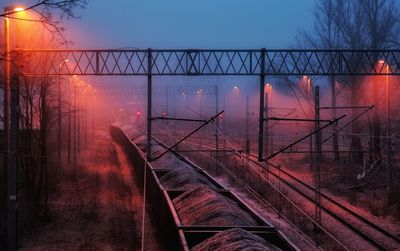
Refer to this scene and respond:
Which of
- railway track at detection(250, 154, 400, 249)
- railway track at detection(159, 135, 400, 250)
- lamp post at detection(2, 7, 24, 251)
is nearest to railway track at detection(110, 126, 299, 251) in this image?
lamp post at detection(2, 7, 24, 251)

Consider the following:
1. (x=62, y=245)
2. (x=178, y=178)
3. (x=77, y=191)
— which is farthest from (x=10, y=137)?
(x=77, y=191)

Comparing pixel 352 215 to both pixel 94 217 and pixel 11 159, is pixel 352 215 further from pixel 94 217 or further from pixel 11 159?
pixel 11 159

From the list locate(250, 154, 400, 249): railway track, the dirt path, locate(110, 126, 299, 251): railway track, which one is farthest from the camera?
locate(250, 154, 400, 249): railway track

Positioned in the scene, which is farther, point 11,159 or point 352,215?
point 352,215

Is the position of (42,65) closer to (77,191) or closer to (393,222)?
(77,191)

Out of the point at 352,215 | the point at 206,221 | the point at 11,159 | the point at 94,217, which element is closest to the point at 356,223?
the point at 352,215

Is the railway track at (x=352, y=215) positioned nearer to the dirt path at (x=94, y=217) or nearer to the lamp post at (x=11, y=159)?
the dirt path at (x=94, y=217)

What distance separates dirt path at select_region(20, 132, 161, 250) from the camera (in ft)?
59.3

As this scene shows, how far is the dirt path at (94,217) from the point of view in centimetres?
1806

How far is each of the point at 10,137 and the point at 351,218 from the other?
13.1 m

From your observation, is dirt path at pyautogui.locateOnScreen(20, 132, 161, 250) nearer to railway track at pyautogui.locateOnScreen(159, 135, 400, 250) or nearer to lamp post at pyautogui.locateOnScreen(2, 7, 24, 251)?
lamp post at pyautogui.locateOnScreen(2, 7, 24, 251)

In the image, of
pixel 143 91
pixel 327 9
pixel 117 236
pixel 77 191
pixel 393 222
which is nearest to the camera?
pixel 117 236

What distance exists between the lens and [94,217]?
21.9 metres

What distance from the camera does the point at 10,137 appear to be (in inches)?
673
